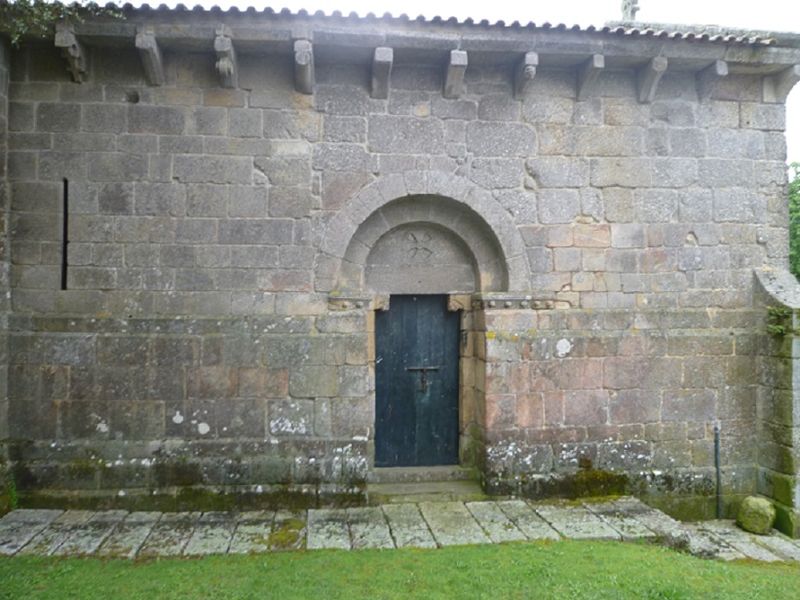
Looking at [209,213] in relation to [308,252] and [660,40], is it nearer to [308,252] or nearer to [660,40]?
[308,252]

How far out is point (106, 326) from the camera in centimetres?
585

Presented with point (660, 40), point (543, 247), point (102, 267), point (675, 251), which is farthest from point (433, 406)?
point (660, 40)

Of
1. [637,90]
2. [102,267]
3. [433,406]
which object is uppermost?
[637,90]

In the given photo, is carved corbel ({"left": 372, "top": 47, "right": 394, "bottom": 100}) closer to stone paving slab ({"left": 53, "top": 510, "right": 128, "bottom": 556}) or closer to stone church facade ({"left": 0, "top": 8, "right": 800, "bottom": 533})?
stone church facade ({"left": 0, "top": 8, "right": 800, "bottom": 533})

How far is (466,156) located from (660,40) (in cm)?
227

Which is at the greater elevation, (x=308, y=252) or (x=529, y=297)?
(x=308, y=252)

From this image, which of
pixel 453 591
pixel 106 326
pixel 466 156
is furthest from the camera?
pixel 466 156

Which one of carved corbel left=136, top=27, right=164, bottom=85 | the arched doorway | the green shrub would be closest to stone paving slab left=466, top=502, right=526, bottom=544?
the arched doorway

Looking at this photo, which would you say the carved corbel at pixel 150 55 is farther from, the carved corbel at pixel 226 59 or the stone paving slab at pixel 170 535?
the stone paving slab at pixel 170 535

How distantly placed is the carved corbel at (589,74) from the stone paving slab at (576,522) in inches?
170

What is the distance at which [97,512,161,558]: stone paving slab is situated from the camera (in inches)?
190

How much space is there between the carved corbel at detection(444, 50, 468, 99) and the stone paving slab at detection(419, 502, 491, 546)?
13.9ft

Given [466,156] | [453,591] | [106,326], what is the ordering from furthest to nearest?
[466,156]
[106,326]
[453,591]

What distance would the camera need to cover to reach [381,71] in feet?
19.6
